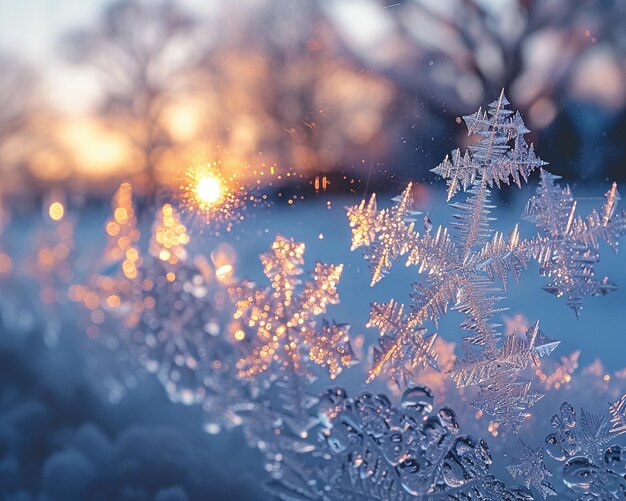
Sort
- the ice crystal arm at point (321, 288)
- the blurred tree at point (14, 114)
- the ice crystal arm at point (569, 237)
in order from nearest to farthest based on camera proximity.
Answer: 1. the ice crystal arm at point (569, 237)
2. the ice crystal arm at point (321, 288)
3. the blurred tree at point (14, 114)

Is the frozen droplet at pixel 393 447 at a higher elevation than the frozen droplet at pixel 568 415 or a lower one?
lower

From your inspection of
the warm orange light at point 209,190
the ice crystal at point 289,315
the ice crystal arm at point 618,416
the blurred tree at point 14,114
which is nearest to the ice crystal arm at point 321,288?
the ice crystal at point 289,315

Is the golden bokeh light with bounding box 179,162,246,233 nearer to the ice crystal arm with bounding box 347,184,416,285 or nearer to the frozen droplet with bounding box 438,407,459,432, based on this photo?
the ice crystal arm with bounding box 347,184,416,285

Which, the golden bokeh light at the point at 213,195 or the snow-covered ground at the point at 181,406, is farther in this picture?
the golden bokeh light at the point at 213,195

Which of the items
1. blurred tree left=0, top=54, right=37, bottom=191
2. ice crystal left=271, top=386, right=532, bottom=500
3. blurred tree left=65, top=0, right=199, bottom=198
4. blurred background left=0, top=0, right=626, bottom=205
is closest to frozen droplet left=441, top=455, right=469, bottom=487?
ice crystal left=271, top=386, right=532, bottom=500

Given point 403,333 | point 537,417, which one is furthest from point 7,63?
point 537,417

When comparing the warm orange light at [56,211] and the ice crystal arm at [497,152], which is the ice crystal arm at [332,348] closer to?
the ice crystal arm at [497,152]
